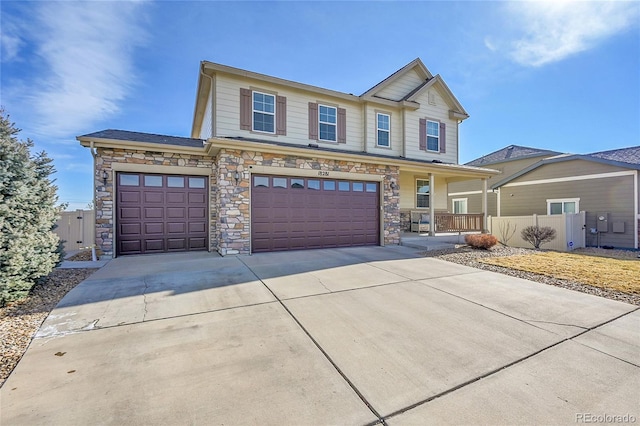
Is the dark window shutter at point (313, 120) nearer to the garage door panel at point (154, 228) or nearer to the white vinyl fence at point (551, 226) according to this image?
the garage door panel at point (154, 228)

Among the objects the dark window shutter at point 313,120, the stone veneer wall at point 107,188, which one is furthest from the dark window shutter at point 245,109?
the stone veneer wall at point 107,188

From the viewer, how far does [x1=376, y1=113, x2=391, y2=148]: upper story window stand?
466 inches

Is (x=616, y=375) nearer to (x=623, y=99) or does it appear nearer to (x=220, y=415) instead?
(x=220, y=415)

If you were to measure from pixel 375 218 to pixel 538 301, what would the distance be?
6370mm

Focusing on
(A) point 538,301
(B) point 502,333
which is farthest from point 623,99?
(B) point 502,333

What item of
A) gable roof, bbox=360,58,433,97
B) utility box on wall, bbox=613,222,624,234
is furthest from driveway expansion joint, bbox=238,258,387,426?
utility box on wall, bbox=613,222,624,234

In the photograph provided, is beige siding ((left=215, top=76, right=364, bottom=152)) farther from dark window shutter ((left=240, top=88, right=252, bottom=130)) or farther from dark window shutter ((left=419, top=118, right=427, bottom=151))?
dark window shutter ((left=419, top=118, right=427, bottom=151))

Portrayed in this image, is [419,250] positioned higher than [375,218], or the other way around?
[375,218]

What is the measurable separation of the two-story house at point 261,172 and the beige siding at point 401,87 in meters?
0.08

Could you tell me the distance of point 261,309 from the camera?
396cm

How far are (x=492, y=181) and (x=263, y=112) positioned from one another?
58.7ft

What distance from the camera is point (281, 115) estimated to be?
10.0 m

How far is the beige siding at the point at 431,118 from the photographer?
12320mm

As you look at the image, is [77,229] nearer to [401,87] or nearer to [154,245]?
[154,245]
